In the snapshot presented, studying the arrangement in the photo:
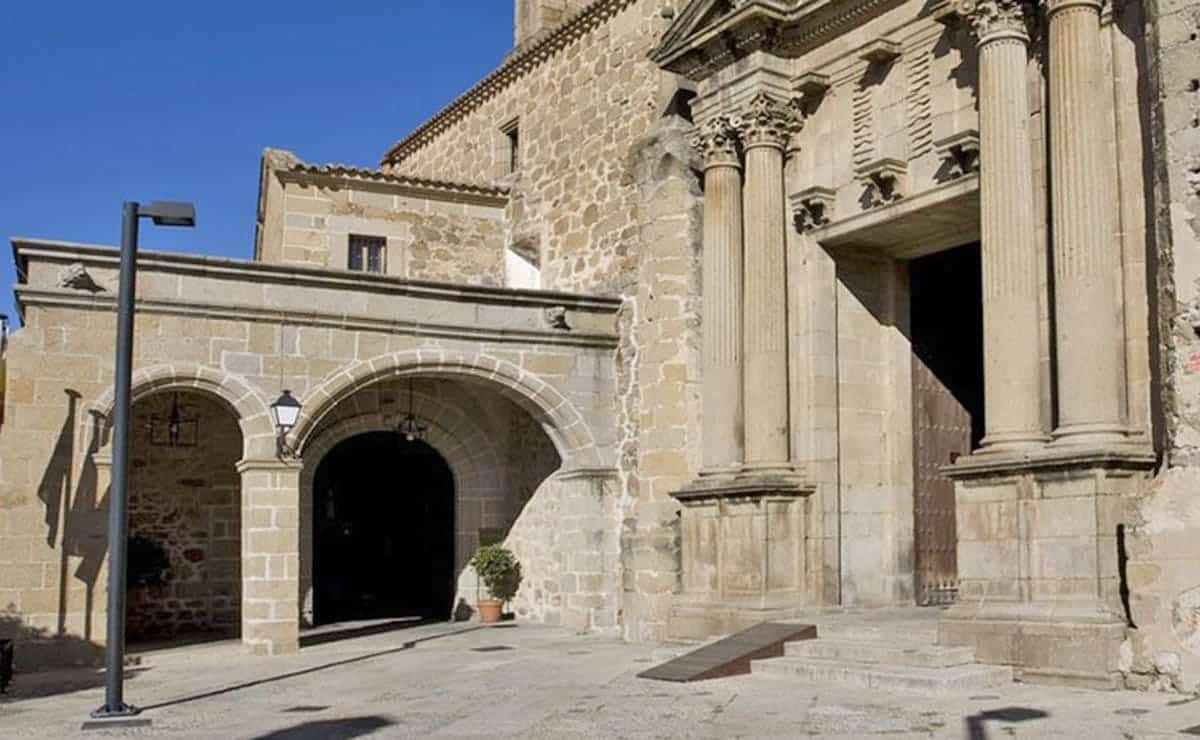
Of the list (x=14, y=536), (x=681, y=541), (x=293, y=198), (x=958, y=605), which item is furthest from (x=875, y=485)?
(x=293, y=198)

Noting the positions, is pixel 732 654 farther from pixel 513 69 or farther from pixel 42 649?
pixel 513 69

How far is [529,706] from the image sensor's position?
9.27 metres

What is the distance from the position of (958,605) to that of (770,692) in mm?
1580

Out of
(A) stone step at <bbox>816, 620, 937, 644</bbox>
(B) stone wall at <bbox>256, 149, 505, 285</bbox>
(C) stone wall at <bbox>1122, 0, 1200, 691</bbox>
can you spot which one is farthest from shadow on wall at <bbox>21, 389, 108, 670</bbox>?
(C) stone wall at <bbox>1122, 0, 1200, 691</bbox>

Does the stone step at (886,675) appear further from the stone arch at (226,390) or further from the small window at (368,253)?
the small window at (368,253)

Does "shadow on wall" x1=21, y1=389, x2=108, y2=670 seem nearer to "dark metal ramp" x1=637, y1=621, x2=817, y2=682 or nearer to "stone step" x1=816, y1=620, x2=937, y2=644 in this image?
"dark metal ramp" x1=637, y1=621, x2=817, y2=682

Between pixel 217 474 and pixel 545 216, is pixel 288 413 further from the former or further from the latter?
pixel 545 216

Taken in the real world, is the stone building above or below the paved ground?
above

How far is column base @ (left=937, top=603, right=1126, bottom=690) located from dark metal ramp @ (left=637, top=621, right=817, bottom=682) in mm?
1476

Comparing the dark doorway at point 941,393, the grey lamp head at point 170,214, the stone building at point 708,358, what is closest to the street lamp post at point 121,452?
the grey lamp head at point 170,214

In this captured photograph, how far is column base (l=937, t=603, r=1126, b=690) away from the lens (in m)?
8.74

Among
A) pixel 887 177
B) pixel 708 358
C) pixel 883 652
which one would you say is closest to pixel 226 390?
pixel 708 358

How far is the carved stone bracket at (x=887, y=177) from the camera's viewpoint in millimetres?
11773

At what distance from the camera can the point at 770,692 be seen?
9594 millimetres
